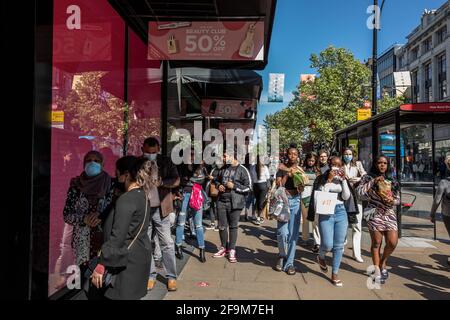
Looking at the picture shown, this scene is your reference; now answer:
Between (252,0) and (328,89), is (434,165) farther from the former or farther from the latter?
(328,89)

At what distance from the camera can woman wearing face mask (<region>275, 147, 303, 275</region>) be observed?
5523 mm

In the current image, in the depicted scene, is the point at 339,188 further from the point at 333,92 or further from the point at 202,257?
the point at 333,92

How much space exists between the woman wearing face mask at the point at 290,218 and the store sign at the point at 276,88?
21.8ft

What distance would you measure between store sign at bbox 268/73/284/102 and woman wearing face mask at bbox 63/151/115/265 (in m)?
9.08

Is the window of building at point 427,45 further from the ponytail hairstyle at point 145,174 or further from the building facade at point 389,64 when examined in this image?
the ponytail hairstyle at point 145,174

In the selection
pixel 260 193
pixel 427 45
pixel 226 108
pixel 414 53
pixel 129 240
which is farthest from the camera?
pixel 414 53

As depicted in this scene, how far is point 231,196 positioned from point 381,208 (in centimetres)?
223

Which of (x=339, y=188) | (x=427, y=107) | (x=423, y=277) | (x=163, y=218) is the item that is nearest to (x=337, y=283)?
(x=339, y=188)

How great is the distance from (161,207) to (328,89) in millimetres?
26531

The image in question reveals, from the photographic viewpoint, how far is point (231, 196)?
6.18 meters

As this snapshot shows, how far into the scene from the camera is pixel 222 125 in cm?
1648

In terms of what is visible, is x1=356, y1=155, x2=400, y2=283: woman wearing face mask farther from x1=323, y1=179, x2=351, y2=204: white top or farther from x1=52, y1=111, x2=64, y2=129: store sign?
x1=52, y1=111, x2=64, y2=129: store sign

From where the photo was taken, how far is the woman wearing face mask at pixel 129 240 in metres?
2.72

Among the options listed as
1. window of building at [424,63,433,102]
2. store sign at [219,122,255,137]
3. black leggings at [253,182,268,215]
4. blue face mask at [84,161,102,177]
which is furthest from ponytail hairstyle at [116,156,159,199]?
window of building at [424,63,433,102]
